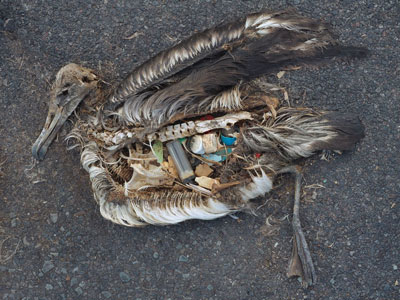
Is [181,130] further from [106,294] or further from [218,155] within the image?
[106,294]

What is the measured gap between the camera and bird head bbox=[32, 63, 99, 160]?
137 inches

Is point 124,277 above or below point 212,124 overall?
below

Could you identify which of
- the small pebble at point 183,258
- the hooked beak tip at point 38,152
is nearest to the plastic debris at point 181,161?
the small pebble at point 183,258

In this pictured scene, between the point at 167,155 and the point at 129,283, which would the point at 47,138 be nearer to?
the point at 167,155

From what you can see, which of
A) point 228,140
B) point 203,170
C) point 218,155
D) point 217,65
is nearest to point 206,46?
point 217,65

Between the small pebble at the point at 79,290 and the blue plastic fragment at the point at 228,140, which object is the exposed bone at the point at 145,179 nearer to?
the blue plastic fragment at the point at 228,140

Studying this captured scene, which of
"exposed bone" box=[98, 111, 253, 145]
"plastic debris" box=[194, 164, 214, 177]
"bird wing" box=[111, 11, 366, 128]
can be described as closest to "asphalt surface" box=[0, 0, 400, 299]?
"bird wing" box=[111, 11, 366, 128]

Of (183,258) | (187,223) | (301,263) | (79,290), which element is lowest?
(301,263)

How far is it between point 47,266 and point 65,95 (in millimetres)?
1605

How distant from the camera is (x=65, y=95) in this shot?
3545 mm

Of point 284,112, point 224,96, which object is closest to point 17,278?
point 224,96

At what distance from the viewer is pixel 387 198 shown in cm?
345

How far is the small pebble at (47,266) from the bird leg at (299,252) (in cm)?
219

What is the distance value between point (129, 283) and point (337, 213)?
1.95m
